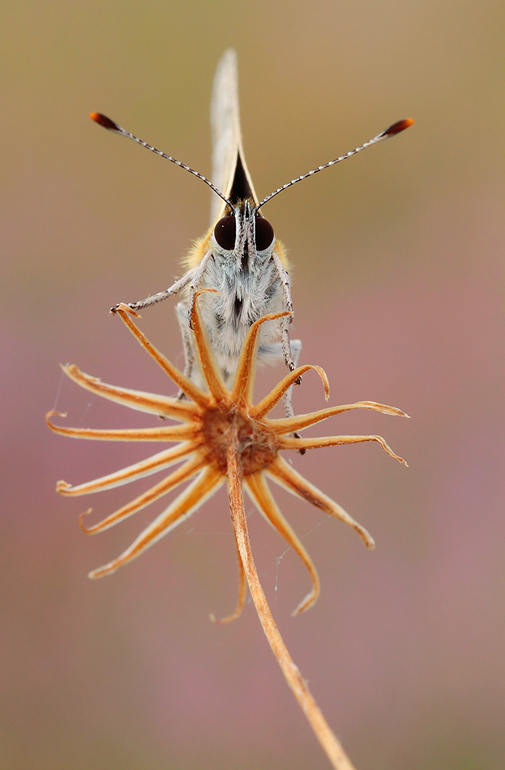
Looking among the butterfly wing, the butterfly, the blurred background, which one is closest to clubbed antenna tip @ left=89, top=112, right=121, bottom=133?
the butterfly

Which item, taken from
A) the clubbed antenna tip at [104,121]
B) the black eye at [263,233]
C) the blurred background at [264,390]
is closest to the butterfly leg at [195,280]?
the black eye at [263,233]

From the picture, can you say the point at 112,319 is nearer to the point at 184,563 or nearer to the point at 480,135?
the point at 184,563

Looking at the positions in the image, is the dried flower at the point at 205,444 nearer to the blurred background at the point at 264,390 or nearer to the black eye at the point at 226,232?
the black eye at the point at 226,232

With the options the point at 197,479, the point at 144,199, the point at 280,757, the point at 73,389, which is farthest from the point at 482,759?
the point at 144,199

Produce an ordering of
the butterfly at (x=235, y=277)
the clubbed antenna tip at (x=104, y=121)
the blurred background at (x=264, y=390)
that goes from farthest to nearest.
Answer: the blurred background at (x=264, y=390) < the butterfly at (x=235, y=277) < the clubbed antenna tip at (x=104, y=121)

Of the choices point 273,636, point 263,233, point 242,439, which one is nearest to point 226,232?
point 263,233

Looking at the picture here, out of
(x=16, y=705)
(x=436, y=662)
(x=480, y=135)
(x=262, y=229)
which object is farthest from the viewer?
(x=480, y=135)
